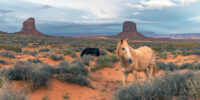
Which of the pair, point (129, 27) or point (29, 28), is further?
point (129, 27)

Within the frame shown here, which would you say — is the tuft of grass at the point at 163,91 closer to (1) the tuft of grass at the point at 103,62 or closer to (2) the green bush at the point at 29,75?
(2) the green bush at the point at 29,75

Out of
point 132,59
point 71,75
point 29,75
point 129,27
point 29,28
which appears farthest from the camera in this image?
point 129,27

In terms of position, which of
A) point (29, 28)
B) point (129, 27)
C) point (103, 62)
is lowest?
point (103, 62)

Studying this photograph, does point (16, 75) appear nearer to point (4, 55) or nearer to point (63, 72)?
point (63, 72)

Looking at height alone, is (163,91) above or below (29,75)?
above

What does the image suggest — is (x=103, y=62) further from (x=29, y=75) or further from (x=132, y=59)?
(x=132, y=59)

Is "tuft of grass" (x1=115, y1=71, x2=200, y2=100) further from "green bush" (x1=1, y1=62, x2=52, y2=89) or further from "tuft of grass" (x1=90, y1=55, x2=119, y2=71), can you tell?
"tuft of grass" (x1=90, y1=55, x2=119, y2=71)

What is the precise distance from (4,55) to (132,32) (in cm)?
14426

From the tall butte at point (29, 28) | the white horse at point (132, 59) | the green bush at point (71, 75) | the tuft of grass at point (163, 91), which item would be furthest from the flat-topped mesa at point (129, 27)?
the tuft of grass at point (163, 91)

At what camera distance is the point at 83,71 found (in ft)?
25.6

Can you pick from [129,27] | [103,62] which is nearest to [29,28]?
[129,27]

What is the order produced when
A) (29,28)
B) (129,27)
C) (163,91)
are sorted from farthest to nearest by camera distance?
(129,27) → (29,28) → (163,91)

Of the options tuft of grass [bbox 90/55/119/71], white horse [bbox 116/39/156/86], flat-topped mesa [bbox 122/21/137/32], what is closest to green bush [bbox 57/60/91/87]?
white horse [bbox 116/39/156/86]

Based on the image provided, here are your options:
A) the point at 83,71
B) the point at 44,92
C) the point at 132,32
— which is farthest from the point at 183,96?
the point at 132,32
